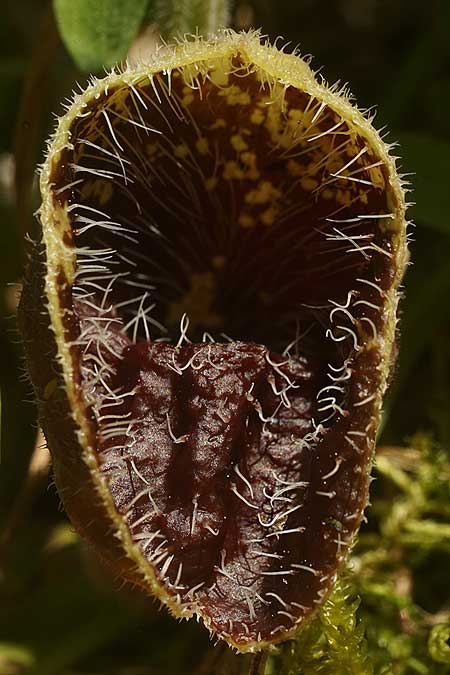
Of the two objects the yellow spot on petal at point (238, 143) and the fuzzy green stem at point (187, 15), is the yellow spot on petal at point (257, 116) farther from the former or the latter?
the fuzzy green stem at point (187, 15)

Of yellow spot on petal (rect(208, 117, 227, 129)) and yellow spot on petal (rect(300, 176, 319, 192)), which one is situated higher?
yellow spot on petal (rect(208, 117, 227, 129))

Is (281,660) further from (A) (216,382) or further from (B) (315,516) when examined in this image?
(A) (216,382)

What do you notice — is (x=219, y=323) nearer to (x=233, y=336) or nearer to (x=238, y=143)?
(x=233, y=336)

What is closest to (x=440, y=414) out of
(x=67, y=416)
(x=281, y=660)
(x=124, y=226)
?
(x=281, y=660)

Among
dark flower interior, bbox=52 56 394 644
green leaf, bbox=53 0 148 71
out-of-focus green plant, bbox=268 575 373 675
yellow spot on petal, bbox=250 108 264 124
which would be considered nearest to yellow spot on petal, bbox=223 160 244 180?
dark flower interior, bbox=52 56 394 644

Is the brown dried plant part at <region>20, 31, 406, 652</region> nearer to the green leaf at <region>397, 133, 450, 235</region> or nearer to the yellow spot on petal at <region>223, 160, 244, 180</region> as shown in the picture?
the yellow spot on petal at <region>223, 160, 244, 180</region>

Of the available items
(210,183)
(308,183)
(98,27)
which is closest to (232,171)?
(210,183)
